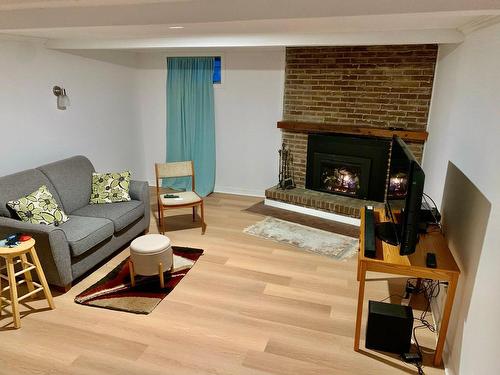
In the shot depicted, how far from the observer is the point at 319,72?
469 centimetres

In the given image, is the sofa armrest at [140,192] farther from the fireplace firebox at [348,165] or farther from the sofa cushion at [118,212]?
the fireplace firebox at [348,165]

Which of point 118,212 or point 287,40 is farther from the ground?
point 287,40

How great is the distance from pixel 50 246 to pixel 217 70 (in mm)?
3422

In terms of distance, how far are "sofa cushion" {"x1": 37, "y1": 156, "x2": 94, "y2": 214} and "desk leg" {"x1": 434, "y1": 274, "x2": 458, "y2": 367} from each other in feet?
10.7

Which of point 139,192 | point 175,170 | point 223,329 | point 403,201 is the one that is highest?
point 403,201

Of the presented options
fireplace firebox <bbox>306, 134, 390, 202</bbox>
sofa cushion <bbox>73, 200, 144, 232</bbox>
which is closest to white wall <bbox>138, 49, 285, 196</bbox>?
fireplace firebox <bbox>306, 134, 390, 202</bbox>

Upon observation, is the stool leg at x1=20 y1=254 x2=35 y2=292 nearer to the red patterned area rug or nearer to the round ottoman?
the red patterned area rug

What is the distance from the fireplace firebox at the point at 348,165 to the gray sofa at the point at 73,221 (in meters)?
2.29

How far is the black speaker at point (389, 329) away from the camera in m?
2.30

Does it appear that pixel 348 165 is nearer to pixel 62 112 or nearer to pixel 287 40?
pixel 287 40

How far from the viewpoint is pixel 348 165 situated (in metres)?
4.73

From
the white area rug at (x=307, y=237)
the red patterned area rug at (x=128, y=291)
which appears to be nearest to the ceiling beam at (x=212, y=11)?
the red patterned area rug at (x=128, y=291)

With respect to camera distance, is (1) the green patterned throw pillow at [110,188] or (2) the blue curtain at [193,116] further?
(2) the blue curtain at [193,116]

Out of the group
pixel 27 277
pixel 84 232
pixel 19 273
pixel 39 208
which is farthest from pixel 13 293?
pixel 39 208
